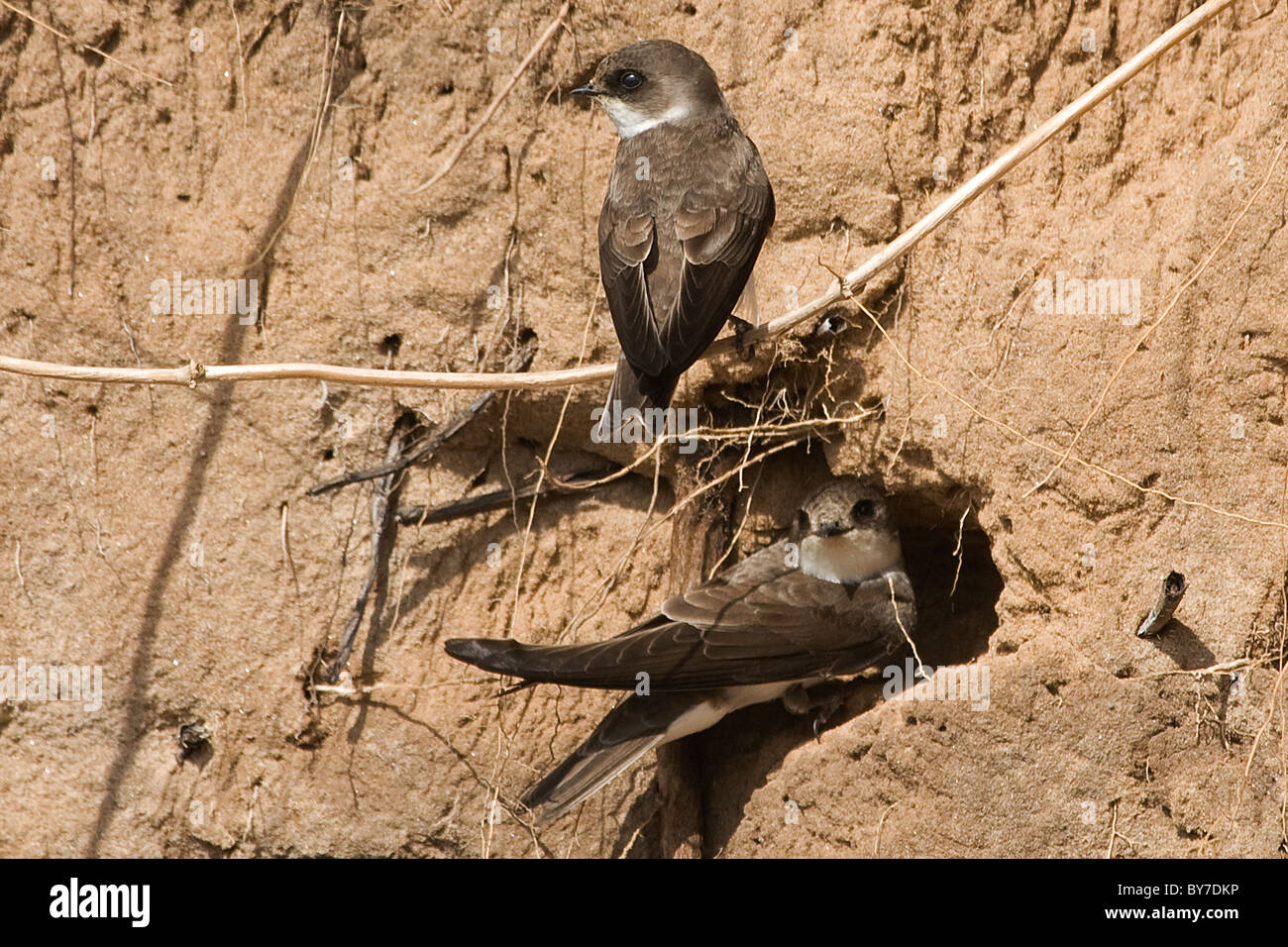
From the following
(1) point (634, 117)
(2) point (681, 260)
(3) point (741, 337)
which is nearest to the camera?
(3) point (741, 337)

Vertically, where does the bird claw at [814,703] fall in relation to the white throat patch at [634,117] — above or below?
below

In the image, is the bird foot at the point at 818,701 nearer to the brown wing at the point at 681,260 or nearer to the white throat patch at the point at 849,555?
the white throat patch at the point at 849,555

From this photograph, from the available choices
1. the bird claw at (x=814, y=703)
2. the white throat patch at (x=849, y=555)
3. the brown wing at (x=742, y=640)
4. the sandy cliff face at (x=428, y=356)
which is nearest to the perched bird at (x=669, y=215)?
the sandy cliff face at (x=428, y=356)

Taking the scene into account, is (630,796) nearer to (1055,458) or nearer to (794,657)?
(794,657)

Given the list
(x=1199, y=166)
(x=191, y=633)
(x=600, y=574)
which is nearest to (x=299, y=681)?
(x=191, y=633)

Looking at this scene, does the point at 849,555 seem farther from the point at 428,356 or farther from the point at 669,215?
the point at 428,356

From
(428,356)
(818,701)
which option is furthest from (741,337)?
(818,701)

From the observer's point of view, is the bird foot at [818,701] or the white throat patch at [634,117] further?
the bird foot at [818,701]
